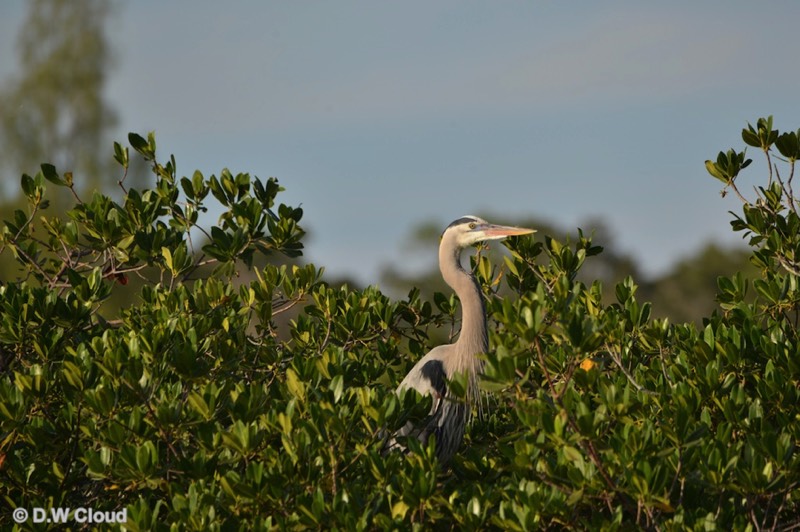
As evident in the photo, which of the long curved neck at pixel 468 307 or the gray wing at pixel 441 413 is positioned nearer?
the gray wing at pixel 441 413

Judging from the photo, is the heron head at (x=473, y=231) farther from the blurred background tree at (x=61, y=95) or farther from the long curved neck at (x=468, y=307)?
the blurred background tree at (x=61, y=95)

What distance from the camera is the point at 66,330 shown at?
515 centimetres

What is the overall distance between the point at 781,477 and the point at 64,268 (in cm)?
402

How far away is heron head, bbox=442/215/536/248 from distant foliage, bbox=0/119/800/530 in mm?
198

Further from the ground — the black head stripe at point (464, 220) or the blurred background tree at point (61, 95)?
the blurred background tree at point (61, 95)

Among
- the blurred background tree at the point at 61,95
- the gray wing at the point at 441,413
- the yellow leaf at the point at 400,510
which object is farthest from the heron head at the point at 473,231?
the blurred background tree at the point at 61,95

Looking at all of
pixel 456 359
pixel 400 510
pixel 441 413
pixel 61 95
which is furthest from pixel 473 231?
pixel 61 95

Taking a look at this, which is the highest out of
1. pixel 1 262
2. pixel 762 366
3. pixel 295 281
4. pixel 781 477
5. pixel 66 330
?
pixel 1 262

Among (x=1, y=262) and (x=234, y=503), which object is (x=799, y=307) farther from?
(x=1, y=262)

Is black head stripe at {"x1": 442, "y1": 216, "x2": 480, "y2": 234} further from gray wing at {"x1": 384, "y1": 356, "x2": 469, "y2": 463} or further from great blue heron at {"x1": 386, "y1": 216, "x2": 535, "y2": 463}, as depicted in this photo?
gray wing at {"x1": 384, "y1": 356, "x2": 469, "y2": 463}

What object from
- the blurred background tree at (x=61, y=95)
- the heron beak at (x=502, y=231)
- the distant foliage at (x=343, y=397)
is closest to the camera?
the distant foliage at (x=343, y=397)

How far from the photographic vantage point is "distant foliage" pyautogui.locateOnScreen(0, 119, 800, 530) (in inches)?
154

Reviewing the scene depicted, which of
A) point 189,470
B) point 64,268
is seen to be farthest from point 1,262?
point 189,470

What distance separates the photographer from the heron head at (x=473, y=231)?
6.35m
